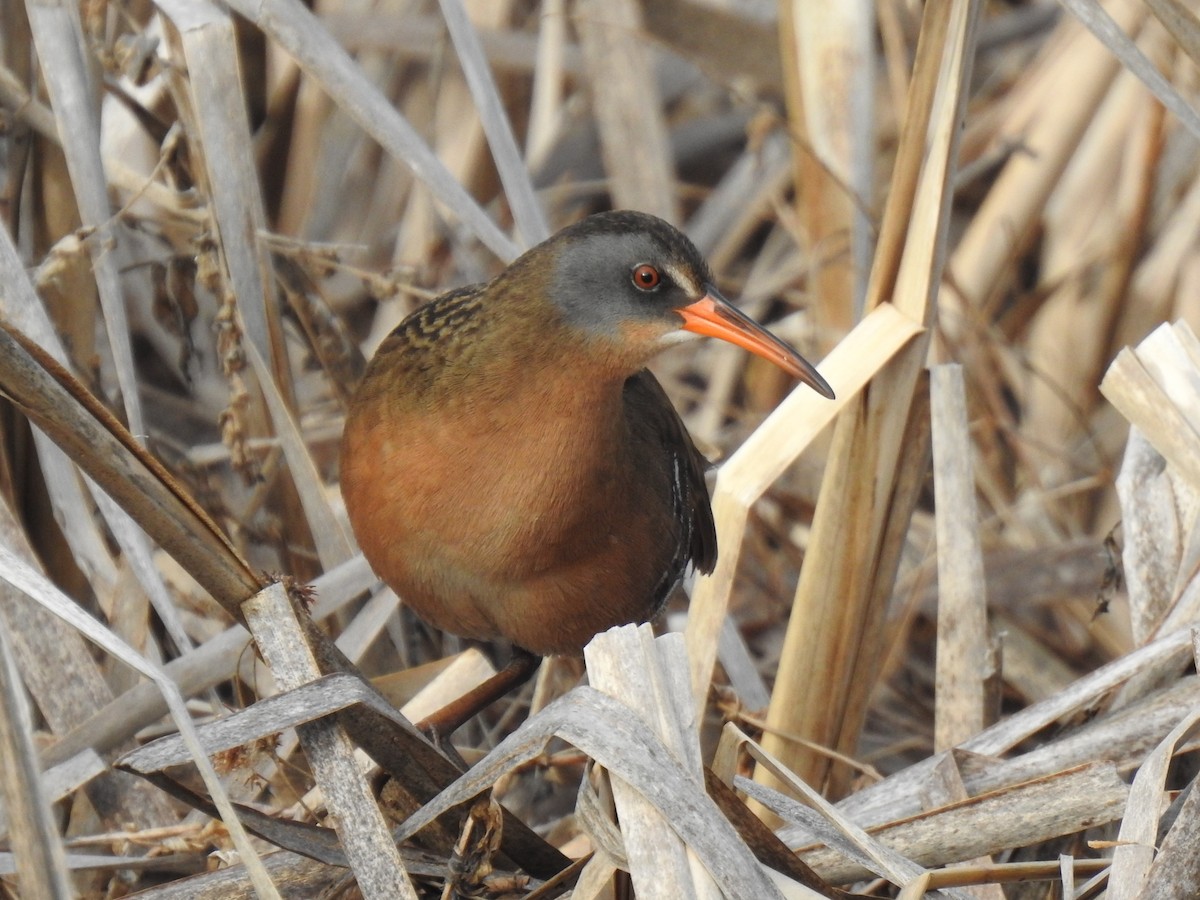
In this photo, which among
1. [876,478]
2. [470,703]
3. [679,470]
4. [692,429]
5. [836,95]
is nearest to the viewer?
[876,478]

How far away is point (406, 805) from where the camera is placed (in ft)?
6.63

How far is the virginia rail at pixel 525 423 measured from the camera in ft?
7.68

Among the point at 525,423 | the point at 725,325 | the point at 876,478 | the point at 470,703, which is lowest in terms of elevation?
the point at 470,703

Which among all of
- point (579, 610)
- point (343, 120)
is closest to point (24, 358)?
point (579, 610)

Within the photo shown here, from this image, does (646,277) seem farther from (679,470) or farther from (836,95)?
(836,95)

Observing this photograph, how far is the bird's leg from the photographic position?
2.55 metres

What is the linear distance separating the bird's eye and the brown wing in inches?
16.2

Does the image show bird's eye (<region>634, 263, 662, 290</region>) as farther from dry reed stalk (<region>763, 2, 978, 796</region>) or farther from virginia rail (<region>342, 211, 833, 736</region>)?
dry reed stalk (<region>763, 2, 978, 796</region>)

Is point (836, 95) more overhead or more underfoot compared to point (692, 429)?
more overhead

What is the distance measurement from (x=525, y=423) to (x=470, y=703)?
0.56 metres

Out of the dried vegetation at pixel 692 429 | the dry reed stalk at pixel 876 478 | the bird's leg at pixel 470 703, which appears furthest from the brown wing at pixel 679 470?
the dry reed stalk at pixel 876 478

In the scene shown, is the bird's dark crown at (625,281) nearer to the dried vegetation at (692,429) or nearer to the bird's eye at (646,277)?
the bird's eye at (646,277)

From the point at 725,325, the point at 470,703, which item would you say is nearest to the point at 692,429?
the point at 470,703

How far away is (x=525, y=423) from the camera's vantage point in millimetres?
2336
